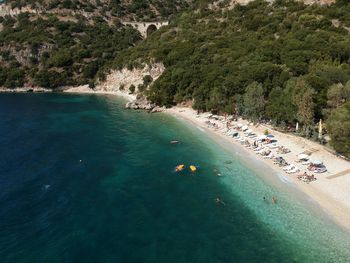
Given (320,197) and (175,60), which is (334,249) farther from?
(175,60)

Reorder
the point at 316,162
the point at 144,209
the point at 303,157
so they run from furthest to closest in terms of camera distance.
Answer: the point at 303,157, the point at 316,162, the point at 144,209

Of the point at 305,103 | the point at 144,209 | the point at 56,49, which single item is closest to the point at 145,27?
the point at 56,49

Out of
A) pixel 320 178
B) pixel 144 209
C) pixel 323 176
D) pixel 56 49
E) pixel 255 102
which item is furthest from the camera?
pixel 56 49

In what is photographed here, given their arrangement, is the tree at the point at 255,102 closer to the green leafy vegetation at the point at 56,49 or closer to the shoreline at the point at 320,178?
the shoreline at the point at 320,178

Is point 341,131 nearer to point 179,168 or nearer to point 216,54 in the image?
point 179,168

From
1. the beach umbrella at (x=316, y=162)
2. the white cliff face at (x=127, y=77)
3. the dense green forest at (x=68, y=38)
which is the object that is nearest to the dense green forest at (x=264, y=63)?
the white cliff face at (x=127, y=77)

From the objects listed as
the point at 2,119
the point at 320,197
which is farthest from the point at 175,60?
the point at 320,197

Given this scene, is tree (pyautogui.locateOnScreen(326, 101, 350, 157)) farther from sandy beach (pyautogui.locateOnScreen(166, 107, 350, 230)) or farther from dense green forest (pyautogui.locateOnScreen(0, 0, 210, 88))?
dense green forest (pyautogui.locateOnScreen(0, 0, 210, 88))
